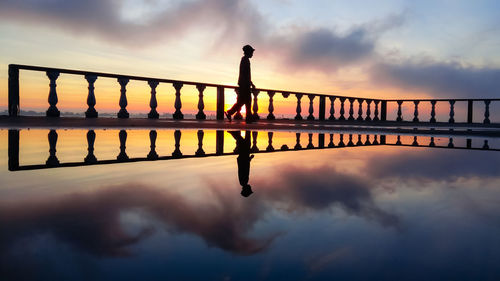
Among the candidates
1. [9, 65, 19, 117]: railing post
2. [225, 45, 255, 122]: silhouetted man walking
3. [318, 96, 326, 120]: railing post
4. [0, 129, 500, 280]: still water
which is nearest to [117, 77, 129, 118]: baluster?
[9, 65, 19, 117]: railing post

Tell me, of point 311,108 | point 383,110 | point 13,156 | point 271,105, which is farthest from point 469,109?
point 13,156

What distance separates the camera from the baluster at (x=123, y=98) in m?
9.34

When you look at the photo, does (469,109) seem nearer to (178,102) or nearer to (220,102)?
(220,102)

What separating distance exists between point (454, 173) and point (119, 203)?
234 cm

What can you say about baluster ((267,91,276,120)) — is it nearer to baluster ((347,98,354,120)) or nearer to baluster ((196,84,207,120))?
baluster ((196,84,207,120))

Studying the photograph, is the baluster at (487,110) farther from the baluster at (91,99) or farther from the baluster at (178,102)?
the baluster at (91,99)

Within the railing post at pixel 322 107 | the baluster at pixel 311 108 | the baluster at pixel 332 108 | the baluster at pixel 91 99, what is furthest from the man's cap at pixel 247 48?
the baluster at pixel 332 108

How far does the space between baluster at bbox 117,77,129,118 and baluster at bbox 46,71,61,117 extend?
1.53m

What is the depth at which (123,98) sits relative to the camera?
9.54m

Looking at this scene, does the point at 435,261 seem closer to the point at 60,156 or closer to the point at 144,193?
the point at 144,193

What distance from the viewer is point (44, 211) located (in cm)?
138

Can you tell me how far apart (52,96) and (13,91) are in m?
0.83

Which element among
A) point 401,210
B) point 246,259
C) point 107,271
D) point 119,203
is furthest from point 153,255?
point 401,210

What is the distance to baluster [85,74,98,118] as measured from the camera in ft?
28.5
